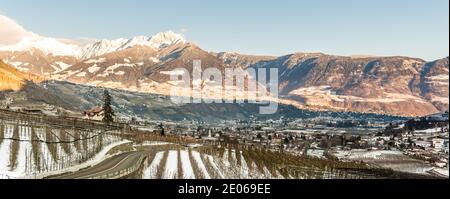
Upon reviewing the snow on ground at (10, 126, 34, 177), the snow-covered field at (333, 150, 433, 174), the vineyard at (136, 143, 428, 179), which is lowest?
the snow-covered field at (333, 150, 433, 174)

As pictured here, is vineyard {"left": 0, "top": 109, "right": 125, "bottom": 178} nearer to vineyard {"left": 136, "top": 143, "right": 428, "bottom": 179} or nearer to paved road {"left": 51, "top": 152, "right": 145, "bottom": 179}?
paved road {"left": 51, "top": 152, "right": 145, "bottom": 179}

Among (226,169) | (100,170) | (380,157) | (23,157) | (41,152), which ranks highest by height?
(23,157)

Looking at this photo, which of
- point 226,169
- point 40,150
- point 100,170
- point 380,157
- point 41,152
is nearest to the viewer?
point 226,169

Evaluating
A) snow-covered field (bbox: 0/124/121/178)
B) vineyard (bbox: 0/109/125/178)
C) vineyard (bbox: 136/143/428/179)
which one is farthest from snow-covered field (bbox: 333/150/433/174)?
snow-covered field (bbox: 0/124/121/178)

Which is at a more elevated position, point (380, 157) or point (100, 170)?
point (100, 170)

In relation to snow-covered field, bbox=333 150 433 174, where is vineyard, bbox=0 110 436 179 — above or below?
above

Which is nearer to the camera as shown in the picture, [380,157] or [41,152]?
[41,152]

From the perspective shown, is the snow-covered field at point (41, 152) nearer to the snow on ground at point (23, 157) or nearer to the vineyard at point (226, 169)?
the snow on ground at point (23, 157)

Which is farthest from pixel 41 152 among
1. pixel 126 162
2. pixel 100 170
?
pixel 100 170

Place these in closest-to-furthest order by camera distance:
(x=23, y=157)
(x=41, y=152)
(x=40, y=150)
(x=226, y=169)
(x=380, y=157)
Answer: (x=226, y=169) < (x=23, y=157) < (x=41, y=152) < (x=40, y=150) < (x=380, y=157)

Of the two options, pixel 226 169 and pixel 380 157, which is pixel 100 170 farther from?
pixel 380 157
